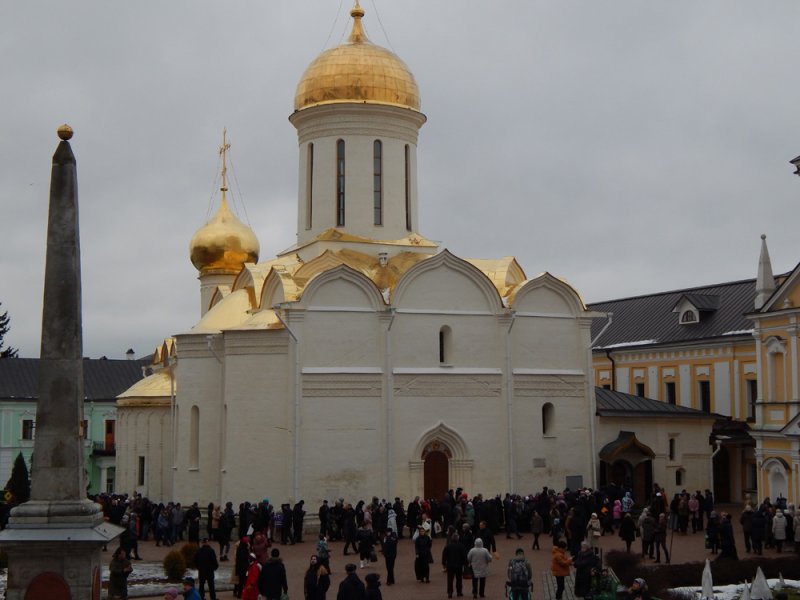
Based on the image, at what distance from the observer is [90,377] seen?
52.4 metres

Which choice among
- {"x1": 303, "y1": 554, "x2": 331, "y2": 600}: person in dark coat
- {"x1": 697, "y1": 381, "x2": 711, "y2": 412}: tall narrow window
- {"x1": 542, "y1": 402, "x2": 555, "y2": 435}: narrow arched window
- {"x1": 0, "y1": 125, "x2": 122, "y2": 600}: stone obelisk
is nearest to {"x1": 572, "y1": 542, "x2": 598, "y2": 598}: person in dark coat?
{"x1": 303, "y1": 554, "x2": 331, "y2": 600}: person in dark coat

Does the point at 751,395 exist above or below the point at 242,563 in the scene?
above

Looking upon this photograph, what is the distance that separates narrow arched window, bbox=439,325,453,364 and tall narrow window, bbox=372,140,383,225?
12.2 ft

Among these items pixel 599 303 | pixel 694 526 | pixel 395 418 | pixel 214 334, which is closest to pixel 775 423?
pixel 694 526

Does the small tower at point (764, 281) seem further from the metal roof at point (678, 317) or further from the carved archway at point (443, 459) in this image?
the carved archway at point (443, 459)

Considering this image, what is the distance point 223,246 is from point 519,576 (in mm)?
23439

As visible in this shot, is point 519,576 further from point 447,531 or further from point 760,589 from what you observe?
point 447,531

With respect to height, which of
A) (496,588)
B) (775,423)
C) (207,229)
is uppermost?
(207,229)

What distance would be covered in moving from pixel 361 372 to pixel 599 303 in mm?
21255

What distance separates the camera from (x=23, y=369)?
49531 millimetres

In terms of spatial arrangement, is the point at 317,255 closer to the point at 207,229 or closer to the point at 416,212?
the point at 416,212

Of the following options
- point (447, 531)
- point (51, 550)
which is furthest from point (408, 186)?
point (51, 550)

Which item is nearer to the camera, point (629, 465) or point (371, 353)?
point (371, 353)

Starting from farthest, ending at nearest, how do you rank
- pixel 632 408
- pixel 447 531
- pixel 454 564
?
pixel 632 408
pixel 447 531
pixel 454 564
